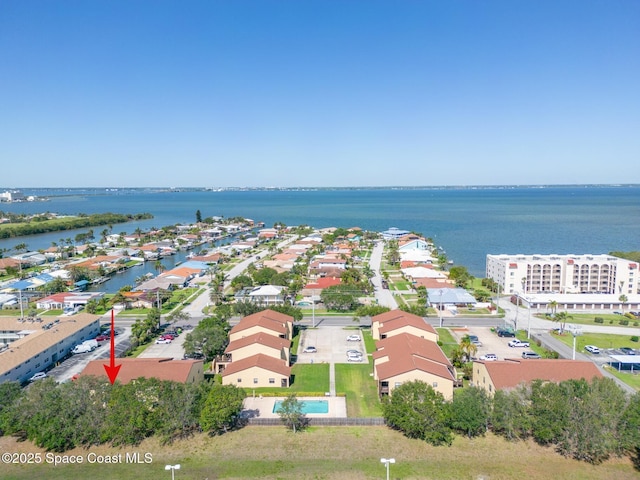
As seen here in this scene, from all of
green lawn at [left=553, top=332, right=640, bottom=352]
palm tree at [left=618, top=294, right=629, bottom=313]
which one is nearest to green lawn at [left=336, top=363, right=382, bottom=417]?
green lawn at [left=553, top=332, right=640, bottom=352]

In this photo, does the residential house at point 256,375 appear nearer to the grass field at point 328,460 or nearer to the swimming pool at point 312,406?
the swimming pool at point 312,406

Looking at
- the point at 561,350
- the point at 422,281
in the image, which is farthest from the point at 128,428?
the point at 422,281

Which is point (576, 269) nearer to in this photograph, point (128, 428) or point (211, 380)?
point (211, 380)

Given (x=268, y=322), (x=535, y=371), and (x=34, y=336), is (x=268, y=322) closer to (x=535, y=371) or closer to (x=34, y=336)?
(x=34, y=336)

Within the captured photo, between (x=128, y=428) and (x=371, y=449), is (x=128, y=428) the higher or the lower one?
the higher one

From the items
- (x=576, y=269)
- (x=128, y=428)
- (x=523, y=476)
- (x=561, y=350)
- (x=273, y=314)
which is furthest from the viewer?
(x=576, y=269)

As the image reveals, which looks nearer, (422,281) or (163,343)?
(163,343)

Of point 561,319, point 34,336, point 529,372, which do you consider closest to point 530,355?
point 529,372

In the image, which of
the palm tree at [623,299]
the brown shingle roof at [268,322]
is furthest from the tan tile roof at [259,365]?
the palm tree at [623,299]
